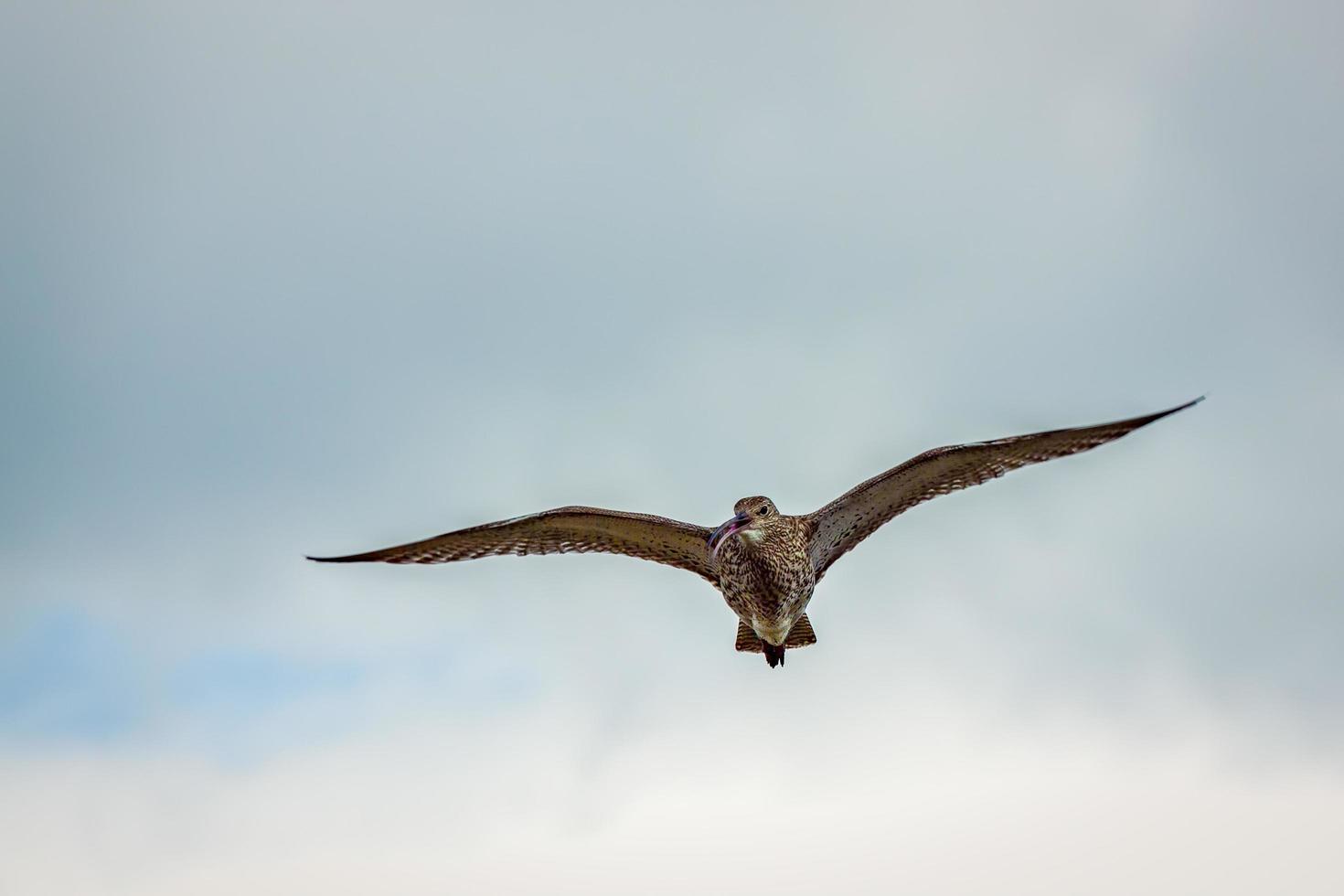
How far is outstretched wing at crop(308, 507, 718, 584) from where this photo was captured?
53.7 feet

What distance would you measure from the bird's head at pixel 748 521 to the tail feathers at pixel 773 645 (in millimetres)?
1718

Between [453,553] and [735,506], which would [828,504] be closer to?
[735,506]

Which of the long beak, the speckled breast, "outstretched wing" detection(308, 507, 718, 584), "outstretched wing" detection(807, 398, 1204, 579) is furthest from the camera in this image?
"outstretched wing" detection(308, 507, 718, 584)

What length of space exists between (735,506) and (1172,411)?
17.8ft

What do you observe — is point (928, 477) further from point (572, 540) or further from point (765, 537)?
point (572, 540)

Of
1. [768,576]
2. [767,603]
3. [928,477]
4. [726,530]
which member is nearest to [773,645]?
[767,603]

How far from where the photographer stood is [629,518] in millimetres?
16812

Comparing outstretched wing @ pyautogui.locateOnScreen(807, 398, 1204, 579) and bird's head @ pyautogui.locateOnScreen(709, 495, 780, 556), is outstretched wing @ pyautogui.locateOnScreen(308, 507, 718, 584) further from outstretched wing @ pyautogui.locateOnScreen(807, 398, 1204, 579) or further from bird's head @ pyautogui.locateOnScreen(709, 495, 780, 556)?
outstretched wing @ pyautogui.locateOnScreen(807, 398, 1204, 579)

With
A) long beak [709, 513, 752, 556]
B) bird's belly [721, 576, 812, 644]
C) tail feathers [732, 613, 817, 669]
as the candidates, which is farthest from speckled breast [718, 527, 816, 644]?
tail feathers [732, 613, 817, 669]

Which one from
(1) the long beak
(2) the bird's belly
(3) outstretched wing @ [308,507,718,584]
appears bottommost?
(2) the bird's belly

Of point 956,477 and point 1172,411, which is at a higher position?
point 956,477

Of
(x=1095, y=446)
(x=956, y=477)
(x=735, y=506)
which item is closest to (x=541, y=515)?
(x=735, y=506)

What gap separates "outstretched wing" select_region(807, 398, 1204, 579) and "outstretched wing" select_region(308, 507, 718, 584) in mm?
1601

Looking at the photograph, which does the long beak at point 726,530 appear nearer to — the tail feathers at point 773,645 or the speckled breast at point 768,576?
the speckled breast at point 768,576
